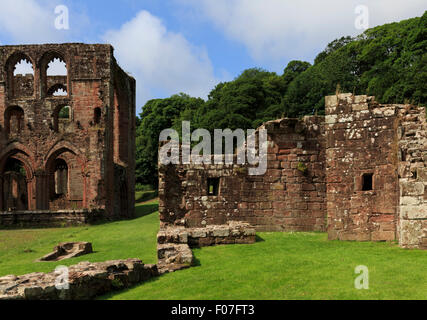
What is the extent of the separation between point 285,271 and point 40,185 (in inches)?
1055

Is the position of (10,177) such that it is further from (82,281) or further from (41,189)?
(82,281)

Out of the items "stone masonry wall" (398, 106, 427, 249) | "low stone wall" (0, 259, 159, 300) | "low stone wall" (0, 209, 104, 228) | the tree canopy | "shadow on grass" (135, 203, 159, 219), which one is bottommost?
"shadow on grass" (135, 203, 159, 219)

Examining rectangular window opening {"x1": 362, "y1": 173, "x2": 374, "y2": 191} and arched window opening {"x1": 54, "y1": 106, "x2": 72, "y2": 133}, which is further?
arched window opening {"x1": 54, "y1": 106, "x2": 72, "y2": 133}

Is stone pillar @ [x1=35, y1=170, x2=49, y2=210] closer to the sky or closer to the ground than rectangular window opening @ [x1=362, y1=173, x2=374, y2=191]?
closer to the ground

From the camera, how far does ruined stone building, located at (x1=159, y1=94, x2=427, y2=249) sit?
9078 mm

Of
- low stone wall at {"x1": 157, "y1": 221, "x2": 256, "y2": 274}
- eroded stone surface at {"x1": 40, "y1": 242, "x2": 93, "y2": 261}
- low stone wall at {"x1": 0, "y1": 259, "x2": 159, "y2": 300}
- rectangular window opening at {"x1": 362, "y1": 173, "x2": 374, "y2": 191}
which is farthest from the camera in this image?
eroded stone surface at {"x1": 40, "y1": 242, "x2": 93, "y2": 261}

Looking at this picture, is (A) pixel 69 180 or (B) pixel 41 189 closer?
(B) pixel 41 189


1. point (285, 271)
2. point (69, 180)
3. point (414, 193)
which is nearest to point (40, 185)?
point (69, 180)

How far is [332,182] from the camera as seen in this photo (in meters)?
10.7

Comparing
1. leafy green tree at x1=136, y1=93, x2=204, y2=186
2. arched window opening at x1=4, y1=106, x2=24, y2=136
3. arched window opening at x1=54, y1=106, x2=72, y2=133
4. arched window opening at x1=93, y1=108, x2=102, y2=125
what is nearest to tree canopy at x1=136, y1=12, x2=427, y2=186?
leafy green tree at x1=136, y1=93, x2=204, y2=186

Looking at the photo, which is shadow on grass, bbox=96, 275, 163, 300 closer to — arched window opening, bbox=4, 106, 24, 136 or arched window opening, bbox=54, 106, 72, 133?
arched window opening, bbox=54, 106, 72, 133

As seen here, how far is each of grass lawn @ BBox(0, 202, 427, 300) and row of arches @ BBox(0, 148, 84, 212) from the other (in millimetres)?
19555
